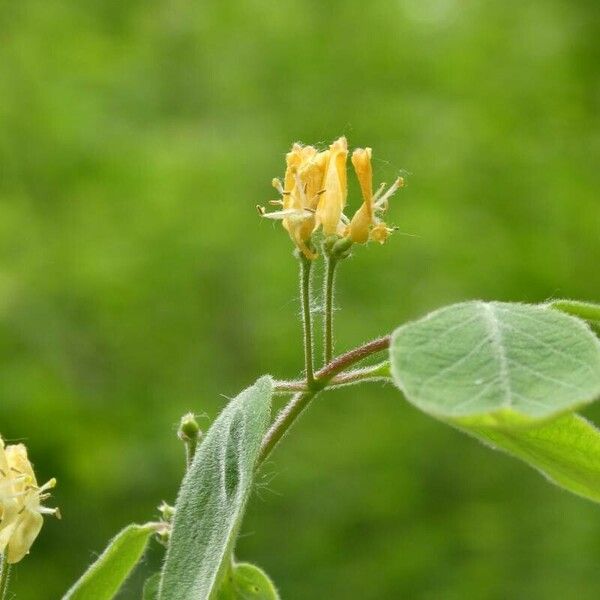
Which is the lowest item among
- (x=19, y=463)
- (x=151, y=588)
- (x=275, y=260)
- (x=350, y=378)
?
(x=275, y=260)

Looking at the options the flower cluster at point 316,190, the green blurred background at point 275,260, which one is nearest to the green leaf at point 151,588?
the flower cluster at point 316,190

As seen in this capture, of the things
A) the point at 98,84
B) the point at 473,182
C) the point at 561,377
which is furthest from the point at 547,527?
the point at 561,377

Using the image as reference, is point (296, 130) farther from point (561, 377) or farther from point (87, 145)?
point (561, 377)

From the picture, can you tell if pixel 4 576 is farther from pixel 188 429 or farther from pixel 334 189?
pixel 334 189

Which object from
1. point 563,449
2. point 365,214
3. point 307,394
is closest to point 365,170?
point 365,214

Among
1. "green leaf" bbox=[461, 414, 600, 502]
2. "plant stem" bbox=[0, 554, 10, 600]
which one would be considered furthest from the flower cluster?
"plant stem" bbox=[0, 554, 10, 600]
